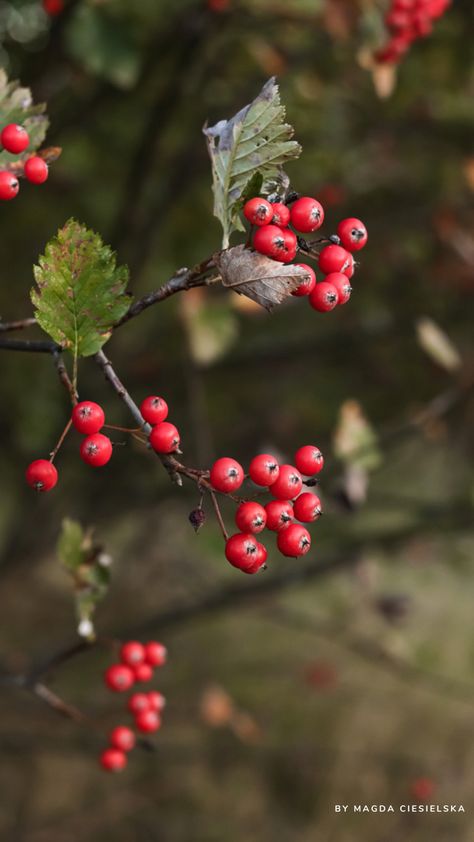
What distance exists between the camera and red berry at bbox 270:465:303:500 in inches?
39.5

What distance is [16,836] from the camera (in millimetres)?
3943

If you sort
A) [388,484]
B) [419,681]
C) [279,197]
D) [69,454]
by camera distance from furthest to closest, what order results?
1. [388,484]
2. [419,681]
3. [69,454]
4. [279,197]

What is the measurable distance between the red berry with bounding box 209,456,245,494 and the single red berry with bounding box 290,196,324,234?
283 millimetres

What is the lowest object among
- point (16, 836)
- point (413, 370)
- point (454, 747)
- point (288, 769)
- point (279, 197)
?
point (454, 747)

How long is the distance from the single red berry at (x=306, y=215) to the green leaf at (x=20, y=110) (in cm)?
44

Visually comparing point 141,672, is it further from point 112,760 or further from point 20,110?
point 20,110

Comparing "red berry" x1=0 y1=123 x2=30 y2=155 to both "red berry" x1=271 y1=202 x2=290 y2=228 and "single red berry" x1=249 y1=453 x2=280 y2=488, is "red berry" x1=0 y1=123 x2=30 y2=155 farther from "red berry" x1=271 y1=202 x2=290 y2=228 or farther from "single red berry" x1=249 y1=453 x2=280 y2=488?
"single red berry" x1=249 y1=453 x2=280 y2=488

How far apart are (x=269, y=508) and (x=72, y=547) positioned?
1.66ft

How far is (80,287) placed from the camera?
948 millimetres

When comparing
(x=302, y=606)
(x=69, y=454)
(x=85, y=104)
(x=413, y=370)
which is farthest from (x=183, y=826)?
(x=85, y=104)

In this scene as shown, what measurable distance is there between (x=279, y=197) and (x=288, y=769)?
4478 mm

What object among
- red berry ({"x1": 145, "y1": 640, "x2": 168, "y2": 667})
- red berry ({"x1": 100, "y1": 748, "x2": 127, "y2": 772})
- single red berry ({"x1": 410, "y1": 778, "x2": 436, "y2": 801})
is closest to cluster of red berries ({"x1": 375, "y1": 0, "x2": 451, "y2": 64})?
red berry ({"x1": 145, "y1": 640, "x2": 168, "y2": 667})

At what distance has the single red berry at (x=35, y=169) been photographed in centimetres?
105

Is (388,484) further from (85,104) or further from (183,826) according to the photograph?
(85,104)
